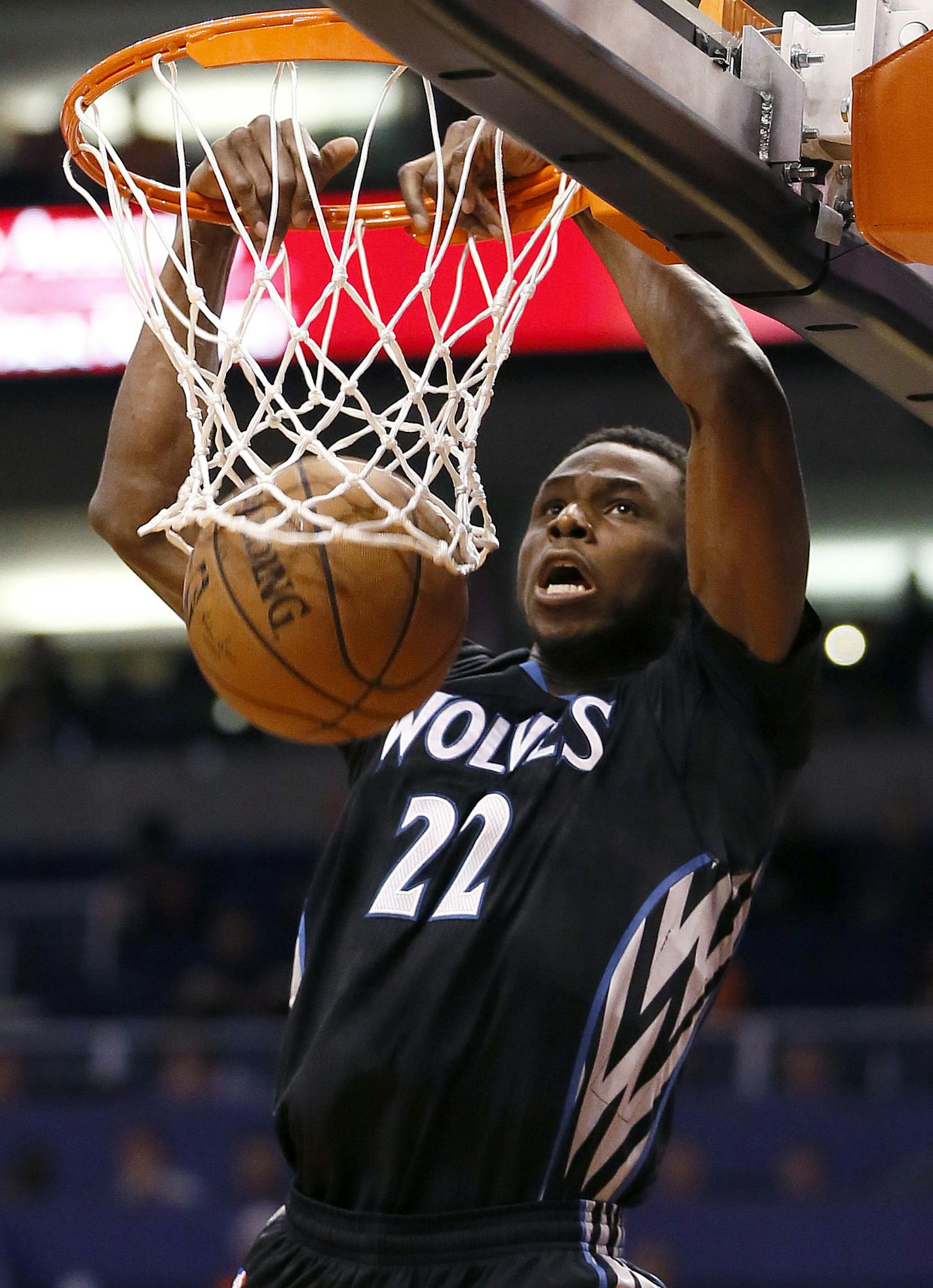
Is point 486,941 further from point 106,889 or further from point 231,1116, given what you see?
point 106,889

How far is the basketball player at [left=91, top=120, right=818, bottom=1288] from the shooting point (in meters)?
2.67

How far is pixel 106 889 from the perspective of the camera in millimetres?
10750

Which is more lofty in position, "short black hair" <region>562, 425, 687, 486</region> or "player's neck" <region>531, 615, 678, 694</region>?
"short black hair" <region>562, 425, 687, 486</region>

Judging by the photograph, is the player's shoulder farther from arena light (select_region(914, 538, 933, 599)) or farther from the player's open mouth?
arena light (select_region(914, 538, 933, 599))

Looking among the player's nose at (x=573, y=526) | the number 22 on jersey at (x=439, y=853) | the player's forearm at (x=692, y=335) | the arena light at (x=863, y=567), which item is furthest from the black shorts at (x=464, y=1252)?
the arena light at (x=863, y=567)

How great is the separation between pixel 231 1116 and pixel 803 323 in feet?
19.0

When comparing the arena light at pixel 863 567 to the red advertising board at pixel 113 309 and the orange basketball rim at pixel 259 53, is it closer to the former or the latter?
the red advertising board at pixel 113 309

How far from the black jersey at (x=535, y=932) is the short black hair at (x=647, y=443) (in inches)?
15.2

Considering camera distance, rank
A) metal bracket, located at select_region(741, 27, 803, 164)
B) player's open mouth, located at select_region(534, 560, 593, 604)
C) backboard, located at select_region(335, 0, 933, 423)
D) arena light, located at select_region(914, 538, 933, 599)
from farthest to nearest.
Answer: arena light, located at select_region(914, 538, 933, 599) < player's open mouth, located at select_region(534, 560, 593, 604) < metal bracket, located at select_region(741, 27, 803, 164) < backboard, located at select_region(335, 0, 933, 423)

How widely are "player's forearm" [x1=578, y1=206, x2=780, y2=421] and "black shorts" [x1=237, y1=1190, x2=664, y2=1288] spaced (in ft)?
3.99

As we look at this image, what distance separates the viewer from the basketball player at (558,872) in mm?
2672

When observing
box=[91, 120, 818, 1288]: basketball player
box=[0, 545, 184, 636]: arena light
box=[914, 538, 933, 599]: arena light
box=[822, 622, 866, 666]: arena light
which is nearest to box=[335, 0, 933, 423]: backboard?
box=[91, 120, 818, 1288]: basketball player

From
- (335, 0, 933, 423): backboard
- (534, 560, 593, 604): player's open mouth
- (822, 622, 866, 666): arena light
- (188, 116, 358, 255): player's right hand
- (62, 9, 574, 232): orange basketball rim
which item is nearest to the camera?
(335, 0, 933, 423): backboard

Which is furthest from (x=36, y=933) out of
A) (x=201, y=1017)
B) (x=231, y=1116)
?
(x=231, y=1116)
